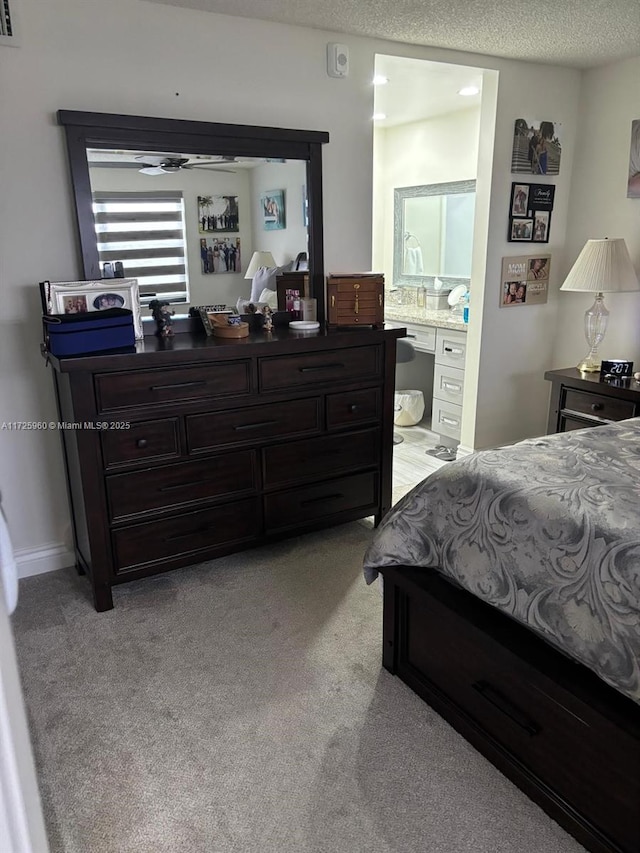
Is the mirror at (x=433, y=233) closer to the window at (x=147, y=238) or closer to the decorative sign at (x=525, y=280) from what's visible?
the decorative sign at (x=525, y=280)

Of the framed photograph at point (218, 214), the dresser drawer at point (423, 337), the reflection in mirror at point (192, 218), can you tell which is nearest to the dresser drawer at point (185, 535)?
the reflection in mirror at point (192, 218)

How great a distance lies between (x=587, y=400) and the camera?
347 centimetres

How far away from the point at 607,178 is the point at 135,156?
2.72m

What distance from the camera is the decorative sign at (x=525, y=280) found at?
3.88 meters

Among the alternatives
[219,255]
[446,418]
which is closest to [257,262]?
[219,255]

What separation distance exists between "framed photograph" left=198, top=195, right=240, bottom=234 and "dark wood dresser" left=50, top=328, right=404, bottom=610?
0.51 m

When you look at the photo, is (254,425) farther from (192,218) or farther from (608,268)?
(608,268)

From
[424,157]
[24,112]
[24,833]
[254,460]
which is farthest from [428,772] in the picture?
[424,157]

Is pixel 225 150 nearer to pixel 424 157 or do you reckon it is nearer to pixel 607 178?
pixel 607 178

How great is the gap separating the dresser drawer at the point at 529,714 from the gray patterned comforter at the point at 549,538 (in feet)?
0.38

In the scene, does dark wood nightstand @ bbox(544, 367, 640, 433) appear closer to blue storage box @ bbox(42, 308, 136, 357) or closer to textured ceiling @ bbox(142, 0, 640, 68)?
textured ceiling @ bbox(142, 0, 640, 68)

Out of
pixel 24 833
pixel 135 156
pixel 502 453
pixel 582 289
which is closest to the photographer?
pixel 24 833

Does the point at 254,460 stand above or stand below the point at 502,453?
below

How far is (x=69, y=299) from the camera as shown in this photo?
8.12 feet
